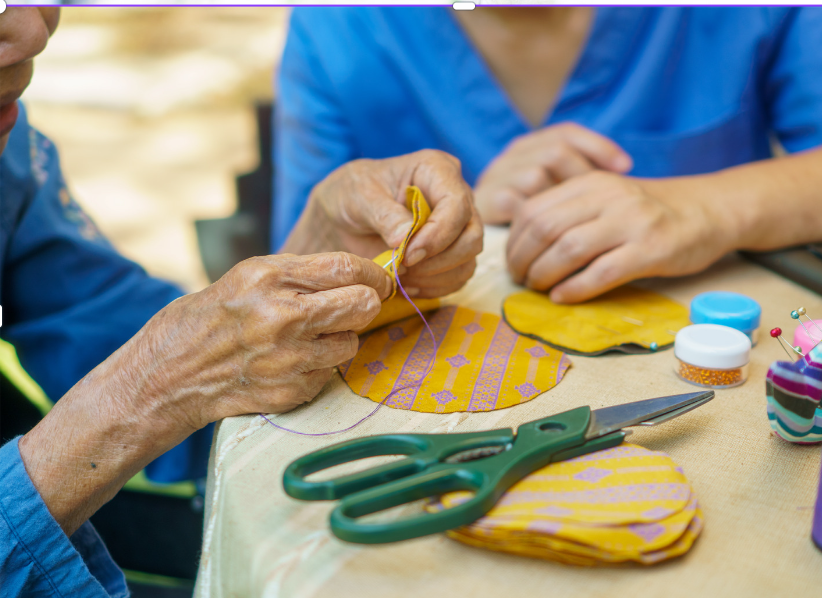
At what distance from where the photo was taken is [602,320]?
71 centimetres

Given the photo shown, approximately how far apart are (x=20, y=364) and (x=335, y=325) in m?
0.70

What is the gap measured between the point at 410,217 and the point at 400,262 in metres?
0.06

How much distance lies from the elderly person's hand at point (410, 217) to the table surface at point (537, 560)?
0.52 ft

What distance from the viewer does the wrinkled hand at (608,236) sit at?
732mm

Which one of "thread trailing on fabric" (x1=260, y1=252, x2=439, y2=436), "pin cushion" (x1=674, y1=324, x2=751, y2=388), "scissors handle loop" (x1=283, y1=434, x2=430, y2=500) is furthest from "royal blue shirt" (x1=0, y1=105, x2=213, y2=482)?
"pin cushion" (x1=674, y1=324, x2=751, y2=388)

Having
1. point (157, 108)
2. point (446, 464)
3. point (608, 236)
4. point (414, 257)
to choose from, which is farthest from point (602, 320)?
point (157, 108)

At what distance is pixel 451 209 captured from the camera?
663 mm

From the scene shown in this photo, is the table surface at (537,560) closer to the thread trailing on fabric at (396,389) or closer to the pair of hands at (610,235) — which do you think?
the thread trailing on fabric at (396,389)

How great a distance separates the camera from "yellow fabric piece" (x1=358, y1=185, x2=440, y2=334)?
627 mm

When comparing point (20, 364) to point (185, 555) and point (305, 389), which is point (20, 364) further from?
point (305, 389)

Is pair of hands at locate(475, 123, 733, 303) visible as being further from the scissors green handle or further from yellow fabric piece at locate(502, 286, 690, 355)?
the scissors green handle

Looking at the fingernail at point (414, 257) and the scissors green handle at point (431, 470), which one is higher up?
the fingernail at point (414, 257)

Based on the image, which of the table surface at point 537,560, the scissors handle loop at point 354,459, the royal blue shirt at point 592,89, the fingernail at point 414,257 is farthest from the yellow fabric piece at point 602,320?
the royal blue shirt at point 592,89

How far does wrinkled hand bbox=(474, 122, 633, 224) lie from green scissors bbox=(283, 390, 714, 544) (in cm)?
49
